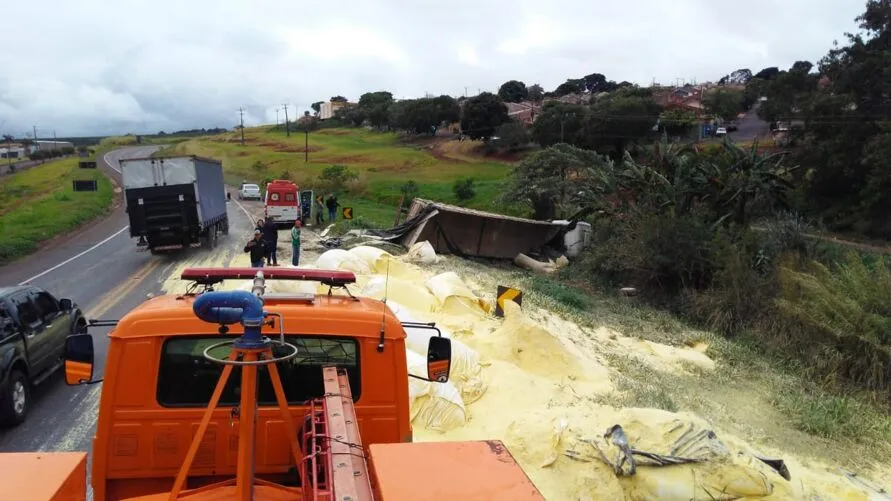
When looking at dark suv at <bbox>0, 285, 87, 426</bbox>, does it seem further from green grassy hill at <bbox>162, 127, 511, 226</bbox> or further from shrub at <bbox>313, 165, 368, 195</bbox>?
shrub at <bbox>313, 165, 368, 195</bbox>

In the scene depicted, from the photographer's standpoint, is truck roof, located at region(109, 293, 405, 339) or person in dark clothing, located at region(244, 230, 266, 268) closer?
truck roof, located at region(109, 293, 405, 339)

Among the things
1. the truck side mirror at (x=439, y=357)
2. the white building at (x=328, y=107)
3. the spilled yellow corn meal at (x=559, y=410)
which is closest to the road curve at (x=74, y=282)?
the spilled yellow corn meal at (x=559, y=410)

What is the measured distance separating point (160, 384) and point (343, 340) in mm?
1104

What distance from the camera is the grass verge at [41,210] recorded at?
23531 millimetres

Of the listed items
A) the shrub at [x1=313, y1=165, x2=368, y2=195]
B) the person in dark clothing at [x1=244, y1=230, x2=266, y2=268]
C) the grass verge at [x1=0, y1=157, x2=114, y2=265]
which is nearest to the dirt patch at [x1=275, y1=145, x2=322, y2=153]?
the grass verge at [x1=0, y1=157, x2=114, y2=265]

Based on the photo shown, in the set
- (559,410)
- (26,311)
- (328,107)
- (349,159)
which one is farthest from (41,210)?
(328,107)

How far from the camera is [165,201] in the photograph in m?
20.8

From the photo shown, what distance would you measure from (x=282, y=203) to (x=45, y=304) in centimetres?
2092

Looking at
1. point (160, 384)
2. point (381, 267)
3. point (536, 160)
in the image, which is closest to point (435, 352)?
point (160, 384)

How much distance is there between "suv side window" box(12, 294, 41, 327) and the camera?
8633 millimetres

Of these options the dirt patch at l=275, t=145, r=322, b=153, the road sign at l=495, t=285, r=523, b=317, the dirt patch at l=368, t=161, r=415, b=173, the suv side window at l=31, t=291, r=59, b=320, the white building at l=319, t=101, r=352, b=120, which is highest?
the white building at l=319, t=101, r=352, b=120

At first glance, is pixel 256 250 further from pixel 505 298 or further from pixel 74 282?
pixel 505 298

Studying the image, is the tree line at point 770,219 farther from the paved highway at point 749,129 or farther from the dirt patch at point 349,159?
the dirt patch at point 349,159

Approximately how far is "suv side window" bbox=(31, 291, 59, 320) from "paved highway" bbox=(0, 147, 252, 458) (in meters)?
0.94
